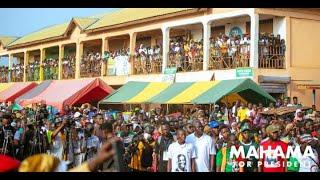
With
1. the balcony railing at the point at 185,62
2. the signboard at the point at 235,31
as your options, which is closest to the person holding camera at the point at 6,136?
the balcony railing at the point at 185,62

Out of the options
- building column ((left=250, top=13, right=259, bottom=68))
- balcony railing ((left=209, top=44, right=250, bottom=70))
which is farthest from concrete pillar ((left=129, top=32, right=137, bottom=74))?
building column ((left=250, top=13, right=259, bottom=68))

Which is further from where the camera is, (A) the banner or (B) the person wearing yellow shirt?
(A) the banner

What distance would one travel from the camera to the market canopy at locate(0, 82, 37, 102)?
973cm

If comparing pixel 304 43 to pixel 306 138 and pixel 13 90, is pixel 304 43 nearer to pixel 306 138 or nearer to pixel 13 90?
pixel 306 138

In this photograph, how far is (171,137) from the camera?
24.2 feet

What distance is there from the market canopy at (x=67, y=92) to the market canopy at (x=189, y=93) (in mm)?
225

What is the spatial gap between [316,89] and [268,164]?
120 inches

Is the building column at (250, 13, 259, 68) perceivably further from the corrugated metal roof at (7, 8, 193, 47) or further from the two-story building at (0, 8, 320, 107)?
the corrugated metal roof at (7, 8, 193, 47)

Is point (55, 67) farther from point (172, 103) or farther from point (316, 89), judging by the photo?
point (316, 89)

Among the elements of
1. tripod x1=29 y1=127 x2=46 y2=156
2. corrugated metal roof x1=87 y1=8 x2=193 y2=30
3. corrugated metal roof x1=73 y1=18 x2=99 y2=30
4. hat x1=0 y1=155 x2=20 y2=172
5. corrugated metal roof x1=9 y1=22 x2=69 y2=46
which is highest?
corrugated metal roof x1=87 y1=8 x2=193 y2=30

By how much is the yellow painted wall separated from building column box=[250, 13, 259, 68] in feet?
2.22

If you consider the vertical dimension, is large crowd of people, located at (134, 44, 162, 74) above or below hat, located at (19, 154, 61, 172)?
above

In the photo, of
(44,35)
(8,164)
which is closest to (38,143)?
(8,164)

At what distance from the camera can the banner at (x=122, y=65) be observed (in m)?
10.9
